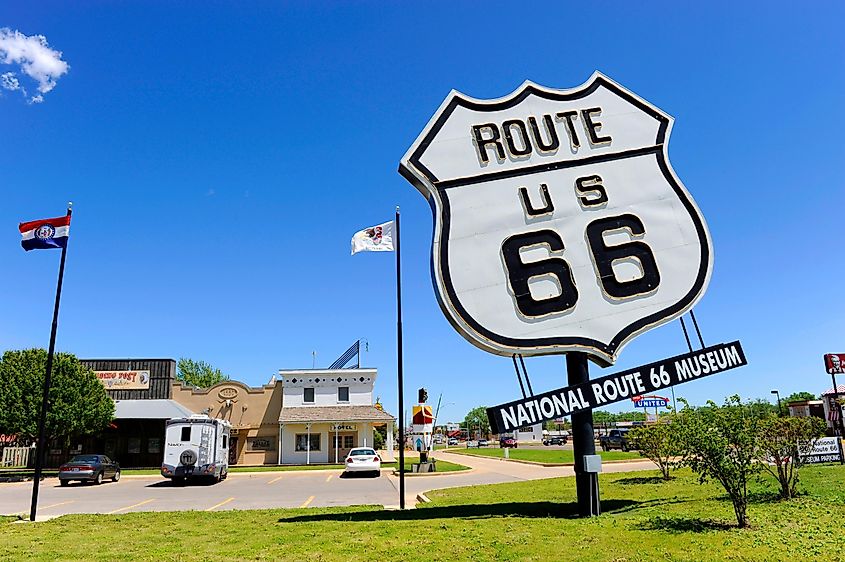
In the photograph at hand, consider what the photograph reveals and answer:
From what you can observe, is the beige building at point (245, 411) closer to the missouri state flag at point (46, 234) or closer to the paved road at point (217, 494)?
the paved road at point (217, 494)

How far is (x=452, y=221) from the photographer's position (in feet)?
43.1

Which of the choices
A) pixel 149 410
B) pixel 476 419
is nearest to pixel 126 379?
pixel 149 410

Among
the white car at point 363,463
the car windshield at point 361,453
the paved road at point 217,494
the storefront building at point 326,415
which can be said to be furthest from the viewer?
the storefront building at point 326,415

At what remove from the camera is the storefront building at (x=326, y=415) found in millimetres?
42812

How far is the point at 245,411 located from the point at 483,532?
36.7 m

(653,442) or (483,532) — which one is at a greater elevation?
(653,442)

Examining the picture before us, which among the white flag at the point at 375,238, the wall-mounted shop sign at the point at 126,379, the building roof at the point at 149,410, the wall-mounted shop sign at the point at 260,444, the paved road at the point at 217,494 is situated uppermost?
the white flag at the point at 375,238

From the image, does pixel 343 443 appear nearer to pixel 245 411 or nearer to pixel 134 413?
pixel 245 411

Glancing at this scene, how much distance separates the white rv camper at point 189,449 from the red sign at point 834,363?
191 ft

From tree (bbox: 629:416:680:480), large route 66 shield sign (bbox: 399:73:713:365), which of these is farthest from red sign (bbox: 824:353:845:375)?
large route 66 shield sign (bbox: 399:73:713:365)

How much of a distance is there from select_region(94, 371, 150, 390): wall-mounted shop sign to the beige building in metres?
2.25

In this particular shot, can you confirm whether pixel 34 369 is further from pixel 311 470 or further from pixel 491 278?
pixel 491 278

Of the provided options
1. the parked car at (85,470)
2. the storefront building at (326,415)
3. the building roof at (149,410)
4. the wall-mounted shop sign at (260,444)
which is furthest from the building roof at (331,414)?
the parked car at (85,470)

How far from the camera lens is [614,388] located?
1191 cm
